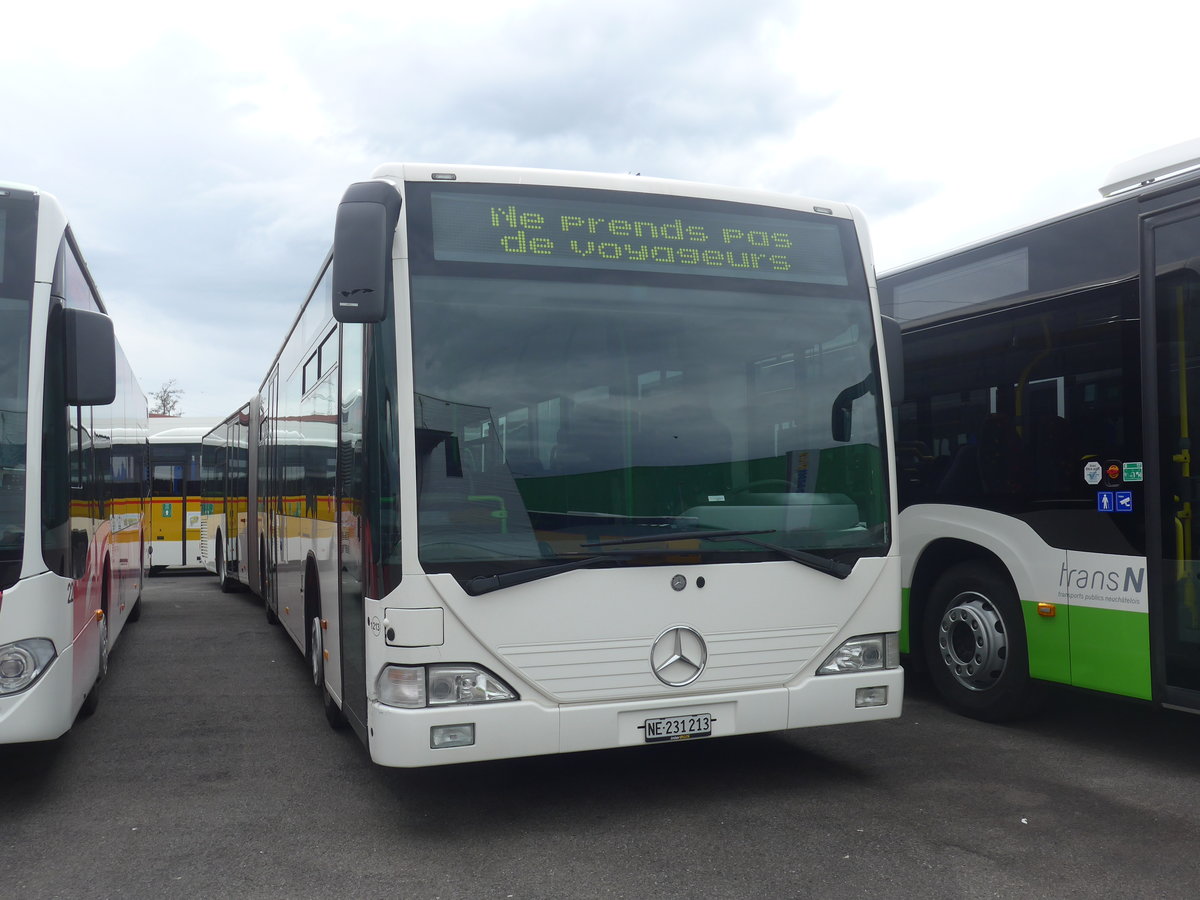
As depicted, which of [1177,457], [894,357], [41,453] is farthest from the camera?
[894,357]

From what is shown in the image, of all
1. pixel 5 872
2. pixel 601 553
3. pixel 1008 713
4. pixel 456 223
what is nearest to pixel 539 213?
pixel 456 223

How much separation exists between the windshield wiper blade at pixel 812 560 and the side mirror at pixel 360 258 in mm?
1967

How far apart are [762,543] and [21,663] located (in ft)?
11.4

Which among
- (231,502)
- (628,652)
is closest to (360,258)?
(628,652)

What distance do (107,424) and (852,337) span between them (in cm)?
583

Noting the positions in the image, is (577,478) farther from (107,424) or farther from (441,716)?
(107,424)

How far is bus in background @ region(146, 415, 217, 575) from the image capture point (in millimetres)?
22688

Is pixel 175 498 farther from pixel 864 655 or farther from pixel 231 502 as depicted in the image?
pixel 864 655

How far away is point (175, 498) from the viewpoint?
74.9 ft

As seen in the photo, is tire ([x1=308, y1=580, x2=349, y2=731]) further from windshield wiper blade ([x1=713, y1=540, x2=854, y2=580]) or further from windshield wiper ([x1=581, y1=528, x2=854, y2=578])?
windshield wiper blade ([x1=713, y1=540, x2=854, y2=580])

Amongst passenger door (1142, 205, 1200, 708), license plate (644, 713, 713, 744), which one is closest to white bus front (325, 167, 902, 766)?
license plate (644, 713, 713, 744)

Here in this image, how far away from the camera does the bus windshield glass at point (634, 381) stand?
4797mm

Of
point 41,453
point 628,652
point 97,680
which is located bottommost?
point 97,680

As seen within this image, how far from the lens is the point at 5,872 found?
15.1 feet
